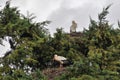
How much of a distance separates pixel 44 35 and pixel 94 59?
968 cm

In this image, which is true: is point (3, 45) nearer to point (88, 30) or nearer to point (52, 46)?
point (52, 46)

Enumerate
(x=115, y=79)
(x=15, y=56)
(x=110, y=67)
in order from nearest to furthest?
(x=115, y=79) < (x=110, y=67) < (x=15, y=56)

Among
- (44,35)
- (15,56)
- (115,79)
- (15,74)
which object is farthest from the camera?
(44,35)

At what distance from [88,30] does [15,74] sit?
16.5 ft

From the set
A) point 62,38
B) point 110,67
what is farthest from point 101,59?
point 62,38

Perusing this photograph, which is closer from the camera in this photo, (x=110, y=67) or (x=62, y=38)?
(x=110, y=67)

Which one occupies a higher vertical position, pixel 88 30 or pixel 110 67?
pixel 88 30

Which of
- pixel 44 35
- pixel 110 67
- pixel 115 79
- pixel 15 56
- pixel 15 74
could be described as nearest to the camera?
pixel 115 79

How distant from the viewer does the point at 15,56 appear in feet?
106

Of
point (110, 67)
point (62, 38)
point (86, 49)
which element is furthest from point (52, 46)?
point (110, 67)

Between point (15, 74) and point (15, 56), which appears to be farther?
point (15, 56)

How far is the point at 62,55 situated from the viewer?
33.0m

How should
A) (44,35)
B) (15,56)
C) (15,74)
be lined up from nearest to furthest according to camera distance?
1. (15,74)
2. (15,56)
3. (44,35)

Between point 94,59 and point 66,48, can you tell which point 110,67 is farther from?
point 66,48
